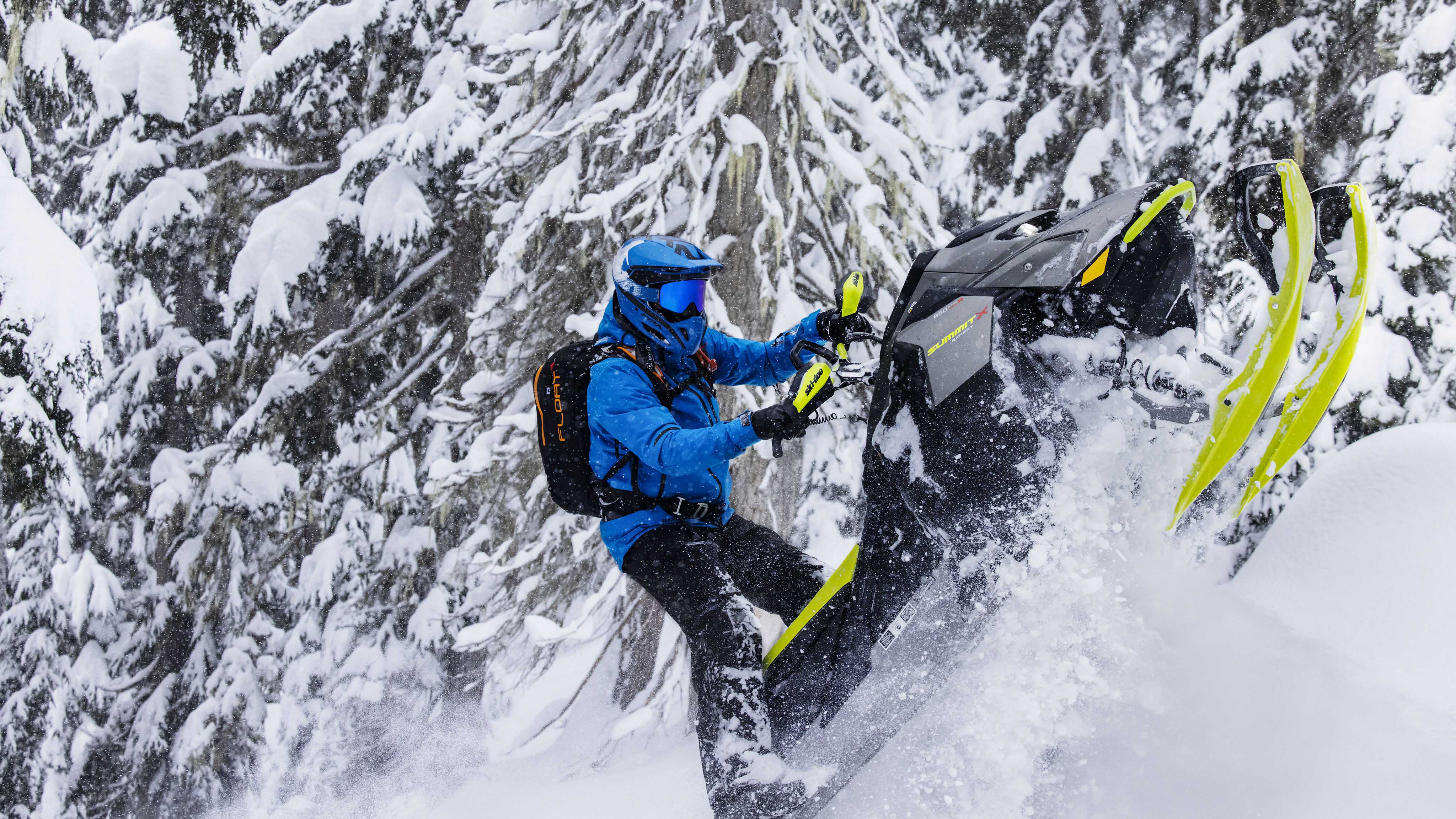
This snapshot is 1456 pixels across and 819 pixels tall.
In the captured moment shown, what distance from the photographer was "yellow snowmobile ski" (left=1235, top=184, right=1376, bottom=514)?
7.94 feet

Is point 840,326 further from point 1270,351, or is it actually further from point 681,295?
point 1270,351

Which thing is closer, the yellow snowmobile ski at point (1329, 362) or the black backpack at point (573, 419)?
the yellow snowmobile ski at point (1329, 362)

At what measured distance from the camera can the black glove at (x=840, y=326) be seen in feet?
11.1

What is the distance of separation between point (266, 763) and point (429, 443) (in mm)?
3807

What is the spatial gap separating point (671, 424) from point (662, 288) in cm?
53

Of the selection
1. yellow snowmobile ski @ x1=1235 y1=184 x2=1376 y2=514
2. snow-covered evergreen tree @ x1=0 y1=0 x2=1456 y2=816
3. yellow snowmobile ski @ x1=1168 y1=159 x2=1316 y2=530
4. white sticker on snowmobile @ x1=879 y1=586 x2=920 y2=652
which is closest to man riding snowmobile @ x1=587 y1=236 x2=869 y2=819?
white sticker on snowmobile @ x1=879 y1=586 x2=920 y2=652

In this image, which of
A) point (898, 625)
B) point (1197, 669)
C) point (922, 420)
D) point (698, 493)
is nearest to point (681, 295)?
point (698, 493)

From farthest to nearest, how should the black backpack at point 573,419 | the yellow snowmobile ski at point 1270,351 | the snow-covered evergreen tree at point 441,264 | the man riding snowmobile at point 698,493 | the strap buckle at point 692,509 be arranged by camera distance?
the snow-covered evergreen tree at point 441,264 → the strap buckle at point 692,509 → the black backpack at point 573,419 → the man riding snowmobile at point 698,493 → the yellow snowmobile ski at point 1270,351

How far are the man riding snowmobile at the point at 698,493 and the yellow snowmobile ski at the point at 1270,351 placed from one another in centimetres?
103

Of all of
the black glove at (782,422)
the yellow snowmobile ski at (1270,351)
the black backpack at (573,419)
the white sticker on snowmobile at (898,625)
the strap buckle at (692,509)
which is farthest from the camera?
the strap buckle at (692,509)

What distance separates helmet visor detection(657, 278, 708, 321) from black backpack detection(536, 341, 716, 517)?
20 centimetres

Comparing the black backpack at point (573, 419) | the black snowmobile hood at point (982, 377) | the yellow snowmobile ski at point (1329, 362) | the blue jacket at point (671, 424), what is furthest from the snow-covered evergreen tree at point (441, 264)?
the yellow snowmobile ski at point (1329, 362)

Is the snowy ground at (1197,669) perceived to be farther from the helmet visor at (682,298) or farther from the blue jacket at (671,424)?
the helmet visor at (682,298)

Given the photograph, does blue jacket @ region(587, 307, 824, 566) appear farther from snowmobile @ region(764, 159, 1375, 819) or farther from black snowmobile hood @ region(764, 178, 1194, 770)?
black snowmobile hood @ region(764, 178, 1194, 770)
